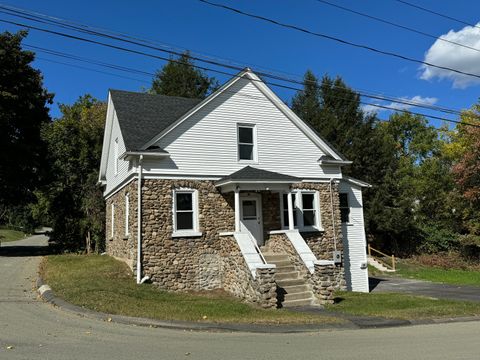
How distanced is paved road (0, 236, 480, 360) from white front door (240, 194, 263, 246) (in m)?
7.93

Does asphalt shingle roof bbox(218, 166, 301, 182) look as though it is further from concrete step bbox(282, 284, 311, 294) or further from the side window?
the side window

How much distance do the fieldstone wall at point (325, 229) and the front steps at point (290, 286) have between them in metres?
3.10

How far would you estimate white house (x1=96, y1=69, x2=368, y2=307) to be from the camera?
15.9 m

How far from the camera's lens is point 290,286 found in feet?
50.4

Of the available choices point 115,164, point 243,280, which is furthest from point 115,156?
point 243,280

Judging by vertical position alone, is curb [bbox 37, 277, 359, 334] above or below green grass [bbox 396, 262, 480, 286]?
above

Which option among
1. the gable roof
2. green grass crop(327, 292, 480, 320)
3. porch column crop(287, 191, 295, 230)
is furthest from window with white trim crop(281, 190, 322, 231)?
green grass crop(327, 292, 480, 320)

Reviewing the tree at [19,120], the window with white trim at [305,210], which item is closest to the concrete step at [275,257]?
the window with white trim at [305,210]

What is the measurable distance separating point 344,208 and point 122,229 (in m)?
10.4

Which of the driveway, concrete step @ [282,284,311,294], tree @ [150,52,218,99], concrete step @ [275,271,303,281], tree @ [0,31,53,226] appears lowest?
the driveway

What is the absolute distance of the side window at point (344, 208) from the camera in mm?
22406

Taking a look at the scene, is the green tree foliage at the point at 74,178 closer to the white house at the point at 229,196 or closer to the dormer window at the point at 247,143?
the white house at the point at 229,196

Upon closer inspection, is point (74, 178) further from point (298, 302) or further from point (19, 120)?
point (298, 302)

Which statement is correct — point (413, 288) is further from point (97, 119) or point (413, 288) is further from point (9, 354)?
point (97, 119)
